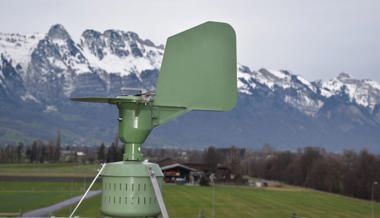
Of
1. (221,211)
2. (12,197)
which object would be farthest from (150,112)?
(12,197)

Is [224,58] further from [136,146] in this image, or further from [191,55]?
[136,146]

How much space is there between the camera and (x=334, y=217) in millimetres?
48750

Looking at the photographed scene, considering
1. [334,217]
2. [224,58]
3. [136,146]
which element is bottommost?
[334,217]

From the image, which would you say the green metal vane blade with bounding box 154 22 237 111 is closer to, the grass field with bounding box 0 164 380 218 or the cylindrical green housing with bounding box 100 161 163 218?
the cylindrical green housing with bounding box 100 161 163 218

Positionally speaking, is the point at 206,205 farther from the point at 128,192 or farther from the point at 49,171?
the point at 49,171

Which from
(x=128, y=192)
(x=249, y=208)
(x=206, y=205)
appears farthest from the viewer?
(x=206, y=205)

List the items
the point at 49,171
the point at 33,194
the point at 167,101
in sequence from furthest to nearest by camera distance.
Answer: the point at 49,171
the point at 33,194
the point at 167,101

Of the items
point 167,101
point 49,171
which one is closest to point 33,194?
point 49,171

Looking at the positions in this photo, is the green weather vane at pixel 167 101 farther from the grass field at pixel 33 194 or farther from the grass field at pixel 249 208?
the grass field at pixel 33 194

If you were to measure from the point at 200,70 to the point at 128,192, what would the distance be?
111 centimetres

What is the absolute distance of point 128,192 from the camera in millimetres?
3742

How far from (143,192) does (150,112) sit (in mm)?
616

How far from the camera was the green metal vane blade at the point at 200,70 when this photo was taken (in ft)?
13.1

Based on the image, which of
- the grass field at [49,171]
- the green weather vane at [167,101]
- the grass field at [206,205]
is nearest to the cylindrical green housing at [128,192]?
the green weather vane at [167,101]
